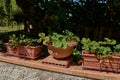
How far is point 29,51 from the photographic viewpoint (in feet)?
13.5

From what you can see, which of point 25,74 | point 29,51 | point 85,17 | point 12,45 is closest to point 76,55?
point 29,51

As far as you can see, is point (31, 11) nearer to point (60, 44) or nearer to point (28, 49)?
point (28, 49)

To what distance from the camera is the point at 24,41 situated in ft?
14.0

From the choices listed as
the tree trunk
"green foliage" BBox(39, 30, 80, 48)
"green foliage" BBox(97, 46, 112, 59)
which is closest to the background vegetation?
the tree trunk

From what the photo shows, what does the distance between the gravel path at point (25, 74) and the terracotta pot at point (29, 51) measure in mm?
255

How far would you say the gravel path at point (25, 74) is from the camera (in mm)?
3775

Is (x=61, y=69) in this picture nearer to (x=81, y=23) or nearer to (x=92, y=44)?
(x=92, y=44)

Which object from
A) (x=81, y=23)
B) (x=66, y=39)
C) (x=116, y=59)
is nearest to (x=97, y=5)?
(x=81, y=23)

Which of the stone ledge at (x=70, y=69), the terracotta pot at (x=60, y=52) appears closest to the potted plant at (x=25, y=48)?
the stone ledge at (x=70, y=69)

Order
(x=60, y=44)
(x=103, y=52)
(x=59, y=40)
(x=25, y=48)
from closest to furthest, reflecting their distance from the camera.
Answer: (x=103, y=52)
(x=60, y=44)
(x=59, y=40)
(x=25, y=48)

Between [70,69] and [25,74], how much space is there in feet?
2.98

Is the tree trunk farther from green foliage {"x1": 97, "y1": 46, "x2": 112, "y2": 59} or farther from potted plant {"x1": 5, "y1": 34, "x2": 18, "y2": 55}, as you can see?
green foliage {"x1": 97, "y1": 46, "x2": 112, "y2": 59}

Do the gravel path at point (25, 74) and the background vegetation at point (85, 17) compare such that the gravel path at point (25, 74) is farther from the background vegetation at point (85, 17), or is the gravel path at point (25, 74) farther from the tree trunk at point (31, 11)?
the tree trunk at point (31, 11)

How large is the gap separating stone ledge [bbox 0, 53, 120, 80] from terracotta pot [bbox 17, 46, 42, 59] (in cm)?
11
